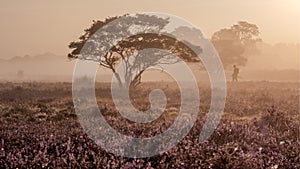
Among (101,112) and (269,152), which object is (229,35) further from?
(269,152)

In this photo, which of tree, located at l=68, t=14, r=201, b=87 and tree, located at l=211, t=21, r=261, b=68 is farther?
tree, located at l=211, t=21, r=261, b=68

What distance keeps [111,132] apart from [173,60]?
33299 millimetres

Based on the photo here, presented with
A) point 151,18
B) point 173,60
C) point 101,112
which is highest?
point 151,18

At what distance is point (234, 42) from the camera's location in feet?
279

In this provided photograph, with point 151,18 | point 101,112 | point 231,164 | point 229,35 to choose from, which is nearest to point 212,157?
point 231,164

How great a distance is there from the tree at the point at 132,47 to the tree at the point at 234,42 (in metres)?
37.5

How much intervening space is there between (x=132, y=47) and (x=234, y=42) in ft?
157

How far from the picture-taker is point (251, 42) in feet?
326

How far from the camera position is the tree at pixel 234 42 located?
79875 millimetres

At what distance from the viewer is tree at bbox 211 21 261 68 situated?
7988cm

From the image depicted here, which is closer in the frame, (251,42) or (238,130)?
(238,130)

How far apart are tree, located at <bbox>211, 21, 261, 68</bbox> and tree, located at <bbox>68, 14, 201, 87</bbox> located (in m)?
37.5

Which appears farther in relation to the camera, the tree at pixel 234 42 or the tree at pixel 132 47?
the tree at pixel 234 42

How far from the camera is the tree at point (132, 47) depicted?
3884cm
